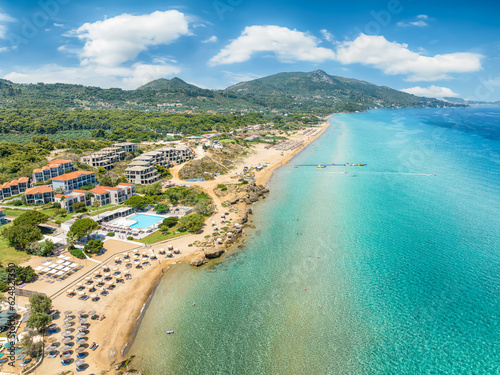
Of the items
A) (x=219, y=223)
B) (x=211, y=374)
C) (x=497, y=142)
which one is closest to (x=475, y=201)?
(x=219, y=223)

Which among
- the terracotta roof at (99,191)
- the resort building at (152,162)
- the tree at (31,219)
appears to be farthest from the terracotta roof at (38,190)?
the resort building at (152,162)

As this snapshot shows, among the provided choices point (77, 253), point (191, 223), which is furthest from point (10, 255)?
point (191, 223)

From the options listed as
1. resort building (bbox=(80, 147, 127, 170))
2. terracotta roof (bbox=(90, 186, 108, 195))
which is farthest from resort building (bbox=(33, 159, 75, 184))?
terracotta roof (bbox=(90, 186, 108, 195))

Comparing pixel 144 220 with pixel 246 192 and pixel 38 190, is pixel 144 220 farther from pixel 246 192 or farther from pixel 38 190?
pixel 246 192

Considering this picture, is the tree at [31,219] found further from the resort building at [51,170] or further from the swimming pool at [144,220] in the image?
the resort building at [51,170]

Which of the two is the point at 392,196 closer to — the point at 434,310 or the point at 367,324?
the point at 434,310

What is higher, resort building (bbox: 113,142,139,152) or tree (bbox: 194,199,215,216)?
resort building (bbox: 113,142,139,152)

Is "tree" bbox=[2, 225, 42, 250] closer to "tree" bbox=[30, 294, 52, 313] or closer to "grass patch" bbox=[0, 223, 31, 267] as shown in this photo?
"grass patch" bbox=[0, 223, 31, 267]
